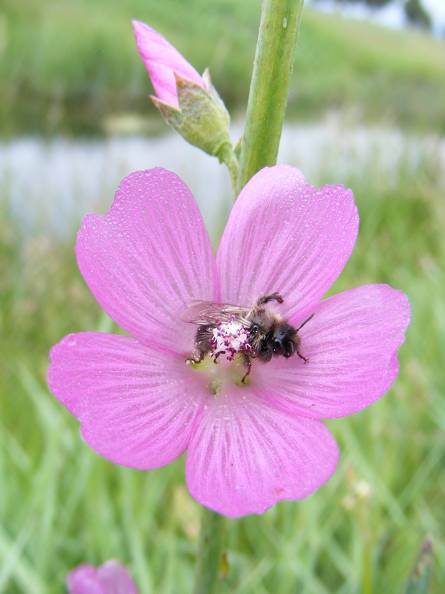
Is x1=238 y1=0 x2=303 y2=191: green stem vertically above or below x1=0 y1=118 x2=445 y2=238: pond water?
above

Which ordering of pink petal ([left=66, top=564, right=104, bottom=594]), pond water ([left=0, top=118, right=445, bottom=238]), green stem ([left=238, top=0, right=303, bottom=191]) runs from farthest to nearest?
pond water ([left=0, top=118, right=445, bottom=238]), pink petal ([left=66, top=564, right=104, bottom=594]), green stem ([left=238, top=0, right=303, bottom=191])

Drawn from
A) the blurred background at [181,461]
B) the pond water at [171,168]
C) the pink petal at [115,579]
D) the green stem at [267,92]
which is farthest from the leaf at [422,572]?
the pond water at [171,168]

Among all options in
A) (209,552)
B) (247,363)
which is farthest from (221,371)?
(209,552)

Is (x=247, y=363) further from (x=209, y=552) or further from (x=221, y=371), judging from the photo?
(x=209, y=552)

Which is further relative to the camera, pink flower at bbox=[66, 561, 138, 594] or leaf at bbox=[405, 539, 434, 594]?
pink flower at bbox=[66, 561, 138, 594]

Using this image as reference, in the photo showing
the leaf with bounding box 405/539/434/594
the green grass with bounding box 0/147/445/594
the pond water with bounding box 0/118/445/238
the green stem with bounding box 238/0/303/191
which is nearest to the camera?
the green stem with bounding box 238/0/303/191

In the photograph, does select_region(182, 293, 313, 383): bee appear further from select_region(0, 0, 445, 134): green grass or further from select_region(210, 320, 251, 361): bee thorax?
select_region(0, 0, 445, 134): green grass

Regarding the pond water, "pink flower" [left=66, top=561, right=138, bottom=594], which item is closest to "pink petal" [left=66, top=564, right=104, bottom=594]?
"pink flower" [left=66, top=561, right=138, bottom=594]
